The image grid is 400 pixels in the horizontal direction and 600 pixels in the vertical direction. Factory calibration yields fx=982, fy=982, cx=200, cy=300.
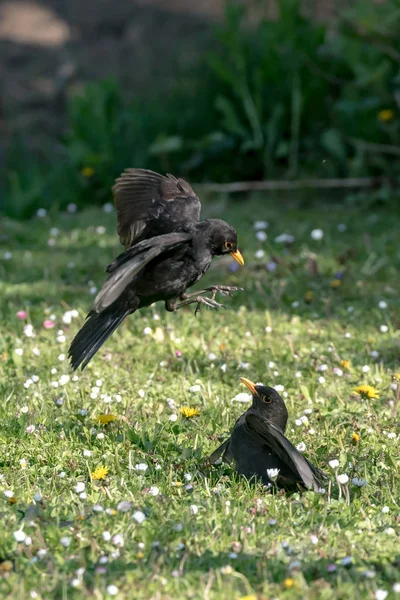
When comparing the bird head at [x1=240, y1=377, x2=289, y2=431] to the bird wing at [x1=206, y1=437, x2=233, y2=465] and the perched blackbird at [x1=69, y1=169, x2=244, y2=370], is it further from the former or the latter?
the perched blackbird at [x1=69, y1=169, x2=244, y2=370]

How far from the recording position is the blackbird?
392cm

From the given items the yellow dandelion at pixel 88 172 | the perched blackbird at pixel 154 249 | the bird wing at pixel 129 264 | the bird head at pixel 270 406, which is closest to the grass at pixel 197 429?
the bird head at pixel 270 406

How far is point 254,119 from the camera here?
8.91 metres

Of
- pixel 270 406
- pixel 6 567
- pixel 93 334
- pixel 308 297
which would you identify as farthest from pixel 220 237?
pixel 308 297

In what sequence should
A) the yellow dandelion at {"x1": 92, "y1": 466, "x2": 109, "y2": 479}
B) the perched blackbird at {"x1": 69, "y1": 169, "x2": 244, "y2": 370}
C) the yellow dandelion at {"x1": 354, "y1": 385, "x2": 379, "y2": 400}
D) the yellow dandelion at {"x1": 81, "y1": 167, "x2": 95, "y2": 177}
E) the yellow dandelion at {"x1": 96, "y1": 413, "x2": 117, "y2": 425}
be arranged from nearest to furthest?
1. the yellow dandelion at {"x1": 92, "y1": 466, "x2": 109, "y2": 479}
2. the perched blackbird at {"x1": 69, "y1": 169, "x2": 244, "y2": 370}
3. the yellow dandelion at {"x1": 96, "y1": 413, "x2": 117, "y2": 425}
4. the yellow dandelion at {"x1": 354, "y1": 385, "x2": 379, "y2": 400}
5. the yellow dandelion at {"x1": 81, "y1": 167, "x2": 95, "y2": 177}

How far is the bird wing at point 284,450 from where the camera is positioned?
12.7 feet

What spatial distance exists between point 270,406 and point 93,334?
0.89 meters

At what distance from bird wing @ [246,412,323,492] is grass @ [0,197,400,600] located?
3.5 inches

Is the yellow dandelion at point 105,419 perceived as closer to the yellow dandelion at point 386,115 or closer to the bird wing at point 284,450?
the bird wing at point 284,450

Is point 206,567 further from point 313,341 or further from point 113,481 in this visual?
point 313,341

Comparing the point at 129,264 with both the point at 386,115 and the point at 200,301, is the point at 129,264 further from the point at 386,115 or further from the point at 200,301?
the point at 386,115

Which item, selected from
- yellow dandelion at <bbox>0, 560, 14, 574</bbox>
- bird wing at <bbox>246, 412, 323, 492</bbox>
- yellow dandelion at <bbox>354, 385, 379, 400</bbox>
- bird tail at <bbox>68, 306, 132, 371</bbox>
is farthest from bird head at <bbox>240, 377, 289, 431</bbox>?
yellow dandelion at <bbox>0, 560, 14, 574</bbox>

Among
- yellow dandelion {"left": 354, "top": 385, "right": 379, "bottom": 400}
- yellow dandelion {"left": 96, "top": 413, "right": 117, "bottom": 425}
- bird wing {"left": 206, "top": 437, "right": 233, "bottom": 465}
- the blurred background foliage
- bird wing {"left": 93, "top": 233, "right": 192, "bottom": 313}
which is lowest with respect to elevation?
the blurred background foliage

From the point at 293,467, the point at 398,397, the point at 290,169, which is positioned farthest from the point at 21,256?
the point at 293,467
